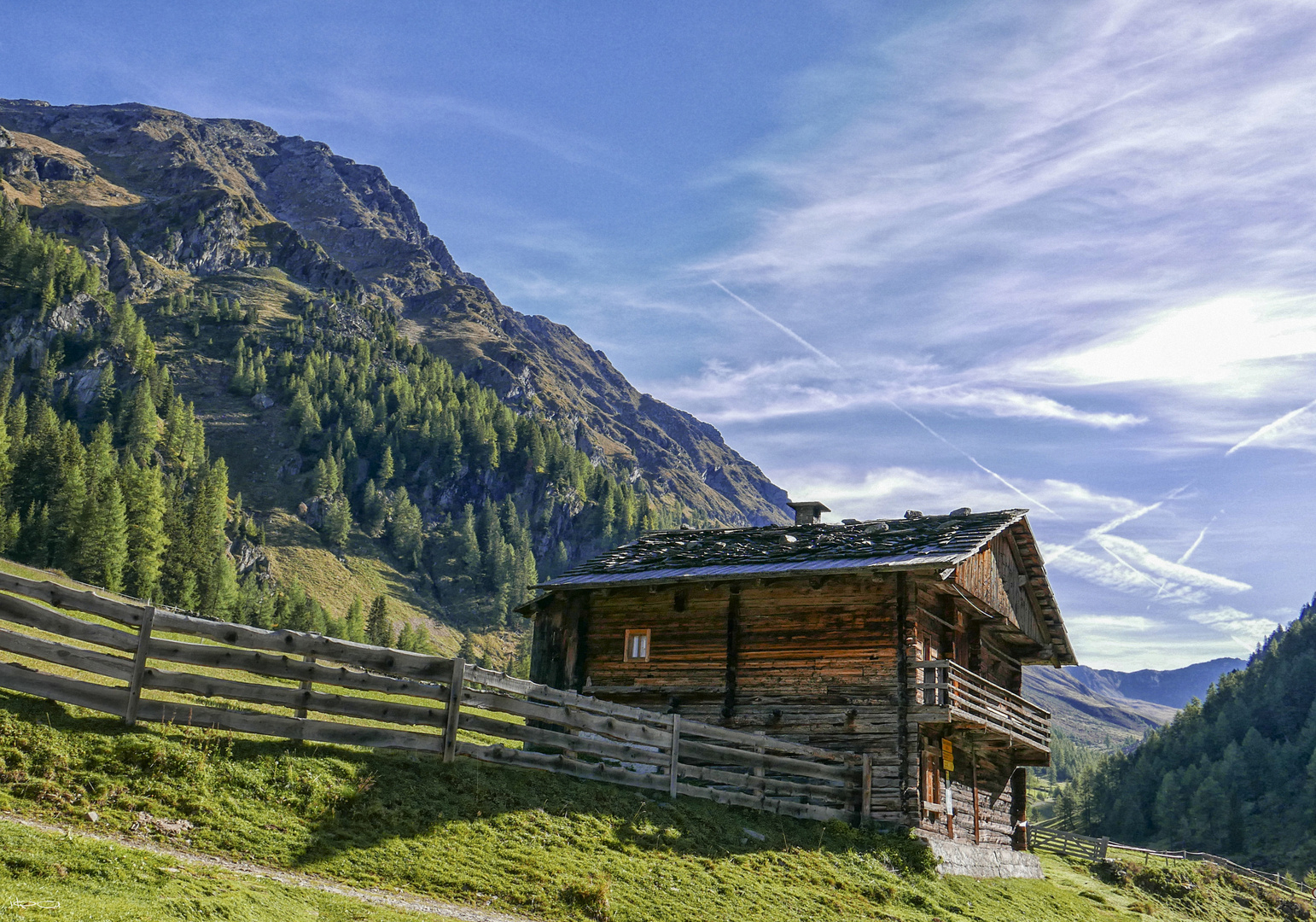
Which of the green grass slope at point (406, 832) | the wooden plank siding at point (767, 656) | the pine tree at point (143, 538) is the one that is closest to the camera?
the green grass slope at point (406, 832)

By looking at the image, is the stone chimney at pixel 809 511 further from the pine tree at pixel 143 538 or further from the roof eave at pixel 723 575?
the pine tree at pixel 143 538

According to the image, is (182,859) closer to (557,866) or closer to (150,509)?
(557,866)

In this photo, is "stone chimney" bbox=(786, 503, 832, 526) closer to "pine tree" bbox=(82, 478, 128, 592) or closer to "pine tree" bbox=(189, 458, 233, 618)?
"pine tree" bbox=(82, 478, 128, 592)

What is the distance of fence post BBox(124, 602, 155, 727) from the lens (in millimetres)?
13969

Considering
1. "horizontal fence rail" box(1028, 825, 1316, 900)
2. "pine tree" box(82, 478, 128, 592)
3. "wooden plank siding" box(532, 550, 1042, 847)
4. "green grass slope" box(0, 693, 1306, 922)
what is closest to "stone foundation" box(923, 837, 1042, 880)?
"wooden plank siding" box(532, 550, 1042, 847)

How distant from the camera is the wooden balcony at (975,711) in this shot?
27.5 metres

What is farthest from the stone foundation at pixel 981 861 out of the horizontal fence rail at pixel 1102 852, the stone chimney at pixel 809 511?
the horizontal fence rail at pixel 1102 852

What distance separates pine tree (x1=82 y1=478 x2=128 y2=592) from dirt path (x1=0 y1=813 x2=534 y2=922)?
97149 mm

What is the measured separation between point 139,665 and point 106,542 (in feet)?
320

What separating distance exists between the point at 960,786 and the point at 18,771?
26.9 meters

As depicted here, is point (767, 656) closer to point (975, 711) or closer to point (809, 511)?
point (975, 711)

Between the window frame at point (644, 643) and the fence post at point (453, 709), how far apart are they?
1513cm

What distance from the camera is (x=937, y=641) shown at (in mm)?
31891

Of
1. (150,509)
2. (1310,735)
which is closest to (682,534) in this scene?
(150,509)
